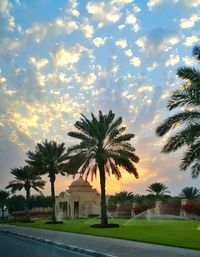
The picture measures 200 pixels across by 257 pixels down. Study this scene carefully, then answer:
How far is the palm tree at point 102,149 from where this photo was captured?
44.4m

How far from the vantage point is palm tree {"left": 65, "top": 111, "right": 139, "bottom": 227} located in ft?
146

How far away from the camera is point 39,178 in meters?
82.8

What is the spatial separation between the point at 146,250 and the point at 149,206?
5174 cm

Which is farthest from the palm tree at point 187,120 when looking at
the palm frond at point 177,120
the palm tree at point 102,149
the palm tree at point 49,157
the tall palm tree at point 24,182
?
the tall palm tree at point 24,182

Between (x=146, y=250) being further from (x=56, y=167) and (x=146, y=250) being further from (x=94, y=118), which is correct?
(x=56, y=167)

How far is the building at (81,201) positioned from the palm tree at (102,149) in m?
51.5

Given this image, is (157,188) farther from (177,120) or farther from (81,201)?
(177,120)

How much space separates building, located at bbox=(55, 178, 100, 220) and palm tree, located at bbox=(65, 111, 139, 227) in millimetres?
51547

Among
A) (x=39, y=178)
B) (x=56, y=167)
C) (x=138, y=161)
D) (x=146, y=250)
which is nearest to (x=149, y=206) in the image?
(x=56, y=167)

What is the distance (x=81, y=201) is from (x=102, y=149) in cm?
5309

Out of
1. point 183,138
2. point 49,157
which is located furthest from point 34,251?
point 49,157

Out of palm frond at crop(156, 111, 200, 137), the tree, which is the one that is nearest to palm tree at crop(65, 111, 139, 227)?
palm frond at crop(156, 111, 200, 137)

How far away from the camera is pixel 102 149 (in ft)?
147

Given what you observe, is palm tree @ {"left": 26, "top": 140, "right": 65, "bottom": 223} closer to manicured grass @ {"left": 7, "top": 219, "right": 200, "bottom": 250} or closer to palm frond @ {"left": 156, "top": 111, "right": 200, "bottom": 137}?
manicured grass @ {"left": 7, "top": 219, "right": 200, "bottom": 250}
